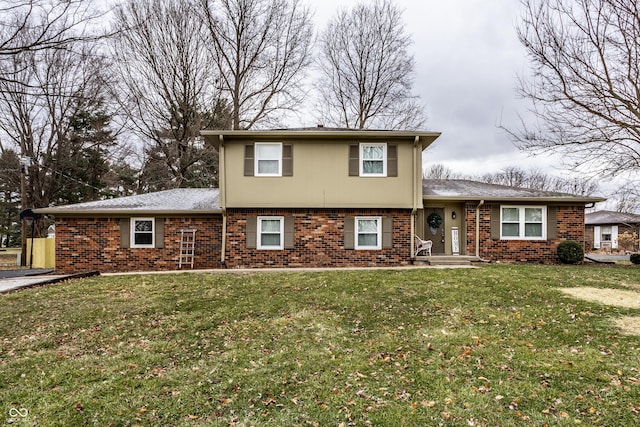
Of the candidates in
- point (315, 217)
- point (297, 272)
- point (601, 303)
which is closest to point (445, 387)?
point (601, 303)

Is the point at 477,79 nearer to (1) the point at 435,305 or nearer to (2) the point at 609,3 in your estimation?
(2) the point at 609,3

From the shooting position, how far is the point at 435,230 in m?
13.6

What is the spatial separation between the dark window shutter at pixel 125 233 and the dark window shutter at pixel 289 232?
5.54 metres

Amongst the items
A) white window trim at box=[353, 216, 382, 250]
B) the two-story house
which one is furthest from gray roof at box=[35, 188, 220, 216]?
white window trim at box=[353, 216, 382, 250]

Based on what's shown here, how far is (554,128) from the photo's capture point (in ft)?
42.7

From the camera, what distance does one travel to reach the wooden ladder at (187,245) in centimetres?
1268

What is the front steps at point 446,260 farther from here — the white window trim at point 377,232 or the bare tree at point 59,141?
the bare tree at point 59,141

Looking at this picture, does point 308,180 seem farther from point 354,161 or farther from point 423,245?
point 423,245

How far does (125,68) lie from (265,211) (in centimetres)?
1258

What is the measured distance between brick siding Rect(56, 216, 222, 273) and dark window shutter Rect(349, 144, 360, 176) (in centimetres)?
491

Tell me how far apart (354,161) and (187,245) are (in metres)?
6.46

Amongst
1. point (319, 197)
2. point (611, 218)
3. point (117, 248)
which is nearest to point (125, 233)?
point (117, 248)

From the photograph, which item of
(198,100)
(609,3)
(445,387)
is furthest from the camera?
(198,100)

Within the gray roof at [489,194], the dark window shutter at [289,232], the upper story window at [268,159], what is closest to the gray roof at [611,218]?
the gray roof at [489,194]
